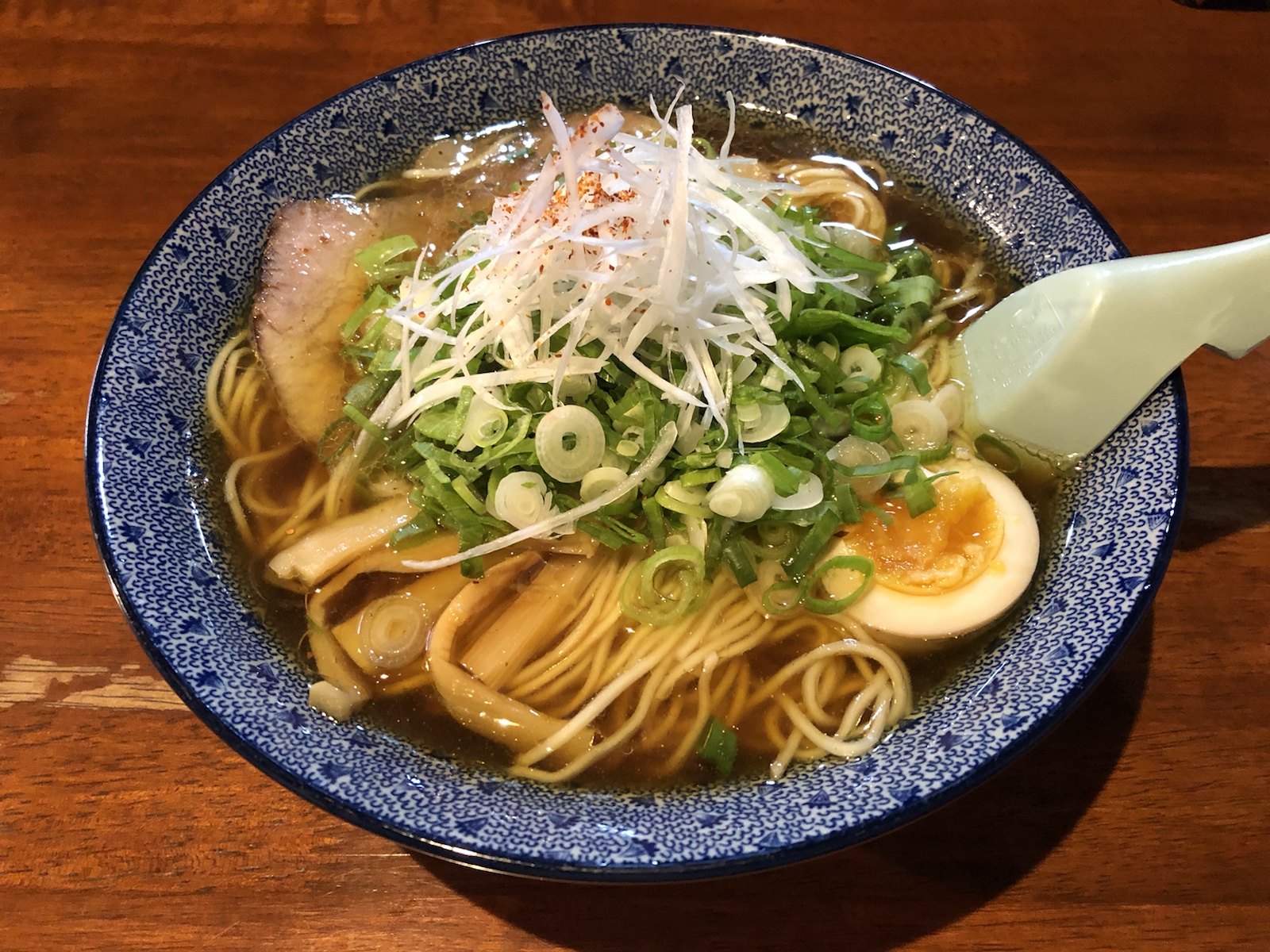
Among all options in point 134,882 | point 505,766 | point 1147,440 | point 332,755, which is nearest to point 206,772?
point 134,882

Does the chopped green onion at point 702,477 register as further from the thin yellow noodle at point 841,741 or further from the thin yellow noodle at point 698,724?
the thin yellow noodle at point 841,741

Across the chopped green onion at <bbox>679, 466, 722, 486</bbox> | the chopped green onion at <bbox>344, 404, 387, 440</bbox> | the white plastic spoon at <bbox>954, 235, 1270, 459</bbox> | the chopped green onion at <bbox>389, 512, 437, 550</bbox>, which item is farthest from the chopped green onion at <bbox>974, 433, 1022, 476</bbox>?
the chopped green onion at <bbox>344, 404, 387, 440</bbox>

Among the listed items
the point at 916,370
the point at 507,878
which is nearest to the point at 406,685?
the point at 507,878

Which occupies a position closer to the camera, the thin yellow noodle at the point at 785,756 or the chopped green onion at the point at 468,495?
the thin yellow noodle at the point at 785,756

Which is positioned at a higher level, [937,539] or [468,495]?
[468,495]

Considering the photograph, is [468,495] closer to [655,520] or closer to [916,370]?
[655,520]

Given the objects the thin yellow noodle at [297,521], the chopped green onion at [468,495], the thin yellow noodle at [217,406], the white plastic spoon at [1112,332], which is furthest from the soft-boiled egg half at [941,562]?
the thin yellow noodle at [217,406]
